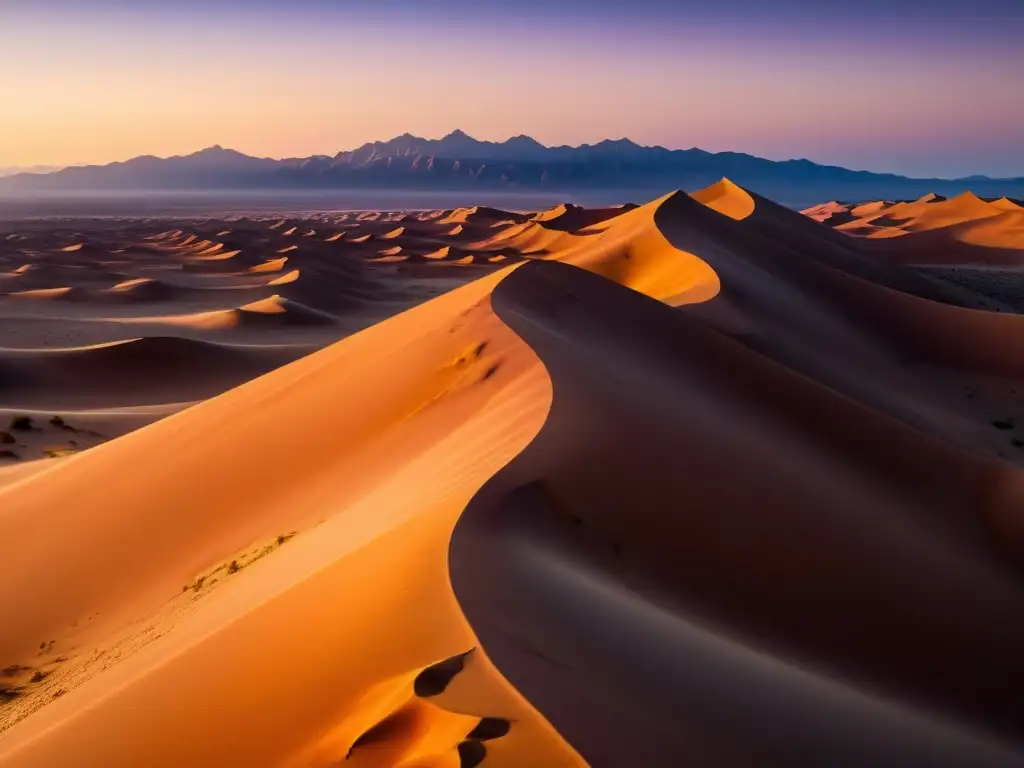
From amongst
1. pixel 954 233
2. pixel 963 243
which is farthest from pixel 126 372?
pixel 954 233

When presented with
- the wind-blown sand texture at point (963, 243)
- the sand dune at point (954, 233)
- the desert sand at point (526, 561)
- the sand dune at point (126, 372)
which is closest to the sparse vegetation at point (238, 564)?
the desert sand at point (526, 561)

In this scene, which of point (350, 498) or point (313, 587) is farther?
point (350, 498)

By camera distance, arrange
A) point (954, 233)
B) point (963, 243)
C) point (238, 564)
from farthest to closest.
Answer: point (954, 233) < point (963, 243) < point (238, 564)

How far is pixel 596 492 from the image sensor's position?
519 centimetres

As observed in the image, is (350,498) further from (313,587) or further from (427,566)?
(427,566)

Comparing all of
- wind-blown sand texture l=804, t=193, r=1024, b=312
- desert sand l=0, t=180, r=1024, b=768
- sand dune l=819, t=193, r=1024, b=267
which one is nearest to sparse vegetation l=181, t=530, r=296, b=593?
desert sand l=0, t=180, r=1024, b=768

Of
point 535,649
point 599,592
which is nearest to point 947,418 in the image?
point 599,592

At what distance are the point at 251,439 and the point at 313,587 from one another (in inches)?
175

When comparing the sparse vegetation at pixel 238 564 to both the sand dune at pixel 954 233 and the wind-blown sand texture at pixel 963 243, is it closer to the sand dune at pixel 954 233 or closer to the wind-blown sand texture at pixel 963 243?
the wind-blown sand texture at pixel 963 243

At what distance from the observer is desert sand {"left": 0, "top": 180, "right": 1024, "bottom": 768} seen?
10.2ft

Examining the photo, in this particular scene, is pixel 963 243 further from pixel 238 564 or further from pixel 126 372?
pixel 238 564

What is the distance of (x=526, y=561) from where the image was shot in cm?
400

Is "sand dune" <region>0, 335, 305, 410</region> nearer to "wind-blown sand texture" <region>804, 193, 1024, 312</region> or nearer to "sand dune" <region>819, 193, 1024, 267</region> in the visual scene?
"wind-blown sand texture" <region>804, 193, 1024, 312</region>

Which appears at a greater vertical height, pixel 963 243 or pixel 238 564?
pixel 238 564
